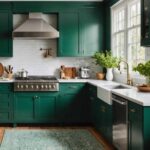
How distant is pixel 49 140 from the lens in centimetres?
549

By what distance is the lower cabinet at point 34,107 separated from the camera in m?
6.66

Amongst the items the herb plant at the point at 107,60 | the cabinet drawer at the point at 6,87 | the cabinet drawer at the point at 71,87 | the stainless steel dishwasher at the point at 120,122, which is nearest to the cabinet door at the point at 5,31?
the cabinet drawer at the point at 6,87

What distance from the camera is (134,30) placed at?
226 inches

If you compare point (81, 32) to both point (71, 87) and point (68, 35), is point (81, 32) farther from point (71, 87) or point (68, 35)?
point (71, 87)

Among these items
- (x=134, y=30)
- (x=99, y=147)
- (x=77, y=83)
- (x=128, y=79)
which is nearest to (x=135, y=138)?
(x=99, y=147)

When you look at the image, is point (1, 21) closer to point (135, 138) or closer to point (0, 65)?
point (0, 65)

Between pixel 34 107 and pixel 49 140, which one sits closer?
pixel 49 140

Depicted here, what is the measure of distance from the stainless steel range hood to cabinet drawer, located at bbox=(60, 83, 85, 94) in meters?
1.01

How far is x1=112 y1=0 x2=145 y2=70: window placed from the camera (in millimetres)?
5590

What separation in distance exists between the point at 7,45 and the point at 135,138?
4.09 metres

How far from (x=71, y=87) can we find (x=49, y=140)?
150cm

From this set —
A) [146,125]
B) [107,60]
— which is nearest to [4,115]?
[107,60]

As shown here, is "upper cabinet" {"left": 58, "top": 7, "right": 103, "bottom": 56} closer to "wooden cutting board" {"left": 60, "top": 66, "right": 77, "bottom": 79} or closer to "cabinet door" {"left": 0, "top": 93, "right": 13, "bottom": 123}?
"wooden cutting board" {"left": 60, "top": 66, "right": 77, "bottom": 79}

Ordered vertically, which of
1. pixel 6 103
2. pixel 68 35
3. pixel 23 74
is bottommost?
pixel 6 103
